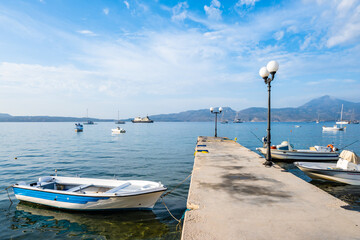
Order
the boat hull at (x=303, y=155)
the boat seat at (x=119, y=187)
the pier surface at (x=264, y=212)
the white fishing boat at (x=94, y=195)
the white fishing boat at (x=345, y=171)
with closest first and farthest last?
the pier surface at (x=264, y=212) → the white fishing boat at (x=94, y=195) → the boat seat at (x=119, y=187) → the white fishing boat at (x=345, y=171) → the boat hull at (x=303, y=155)

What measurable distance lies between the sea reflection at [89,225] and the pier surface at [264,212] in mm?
2889

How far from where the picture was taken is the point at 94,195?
8734 millimetres

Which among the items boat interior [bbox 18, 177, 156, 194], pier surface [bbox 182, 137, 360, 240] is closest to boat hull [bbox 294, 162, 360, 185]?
pier surface [bbox 182, 137, 360, 240]

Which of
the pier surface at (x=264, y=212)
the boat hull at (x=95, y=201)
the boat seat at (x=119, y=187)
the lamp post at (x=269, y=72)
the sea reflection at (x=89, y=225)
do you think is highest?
the lamp post at (x=269, y=72)

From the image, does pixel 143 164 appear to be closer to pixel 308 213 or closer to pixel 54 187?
pixel 54 187

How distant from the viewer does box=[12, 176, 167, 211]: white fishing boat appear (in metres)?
8.72

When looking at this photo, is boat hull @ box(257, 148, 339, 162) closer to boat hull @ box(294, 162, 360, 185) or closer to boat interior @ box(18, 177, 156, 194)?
boat hull @ box(294, 162, 360, 185)

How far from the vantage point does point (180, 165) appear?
68.7ft

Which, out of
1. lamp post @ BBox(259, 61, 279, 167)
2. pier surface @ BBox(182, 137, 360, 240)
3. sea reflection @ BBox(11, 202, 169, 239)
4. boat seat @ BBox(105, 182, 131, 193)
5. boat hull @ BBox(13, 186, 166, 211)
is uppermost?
lamp post @ BBox(259, 61, 279, 167)

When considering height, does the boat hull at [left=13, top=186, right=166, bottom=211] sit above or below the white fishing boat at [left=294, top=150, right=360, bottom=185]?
below

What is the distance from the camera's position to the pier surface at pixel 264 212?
12.6ft

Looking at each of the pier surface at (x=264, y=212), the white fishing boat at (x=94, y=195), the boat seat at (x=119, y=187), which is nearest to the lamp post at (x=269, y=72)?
the pier surface at (x=264, y=212)

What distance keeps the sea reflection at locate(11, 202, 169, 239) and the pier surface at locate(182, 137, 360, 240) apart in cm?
289

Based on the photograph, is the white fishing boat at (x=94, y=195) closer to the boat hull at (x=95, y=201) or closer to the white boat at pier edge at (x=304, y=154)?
the boat hull at (x=95, y=201)
